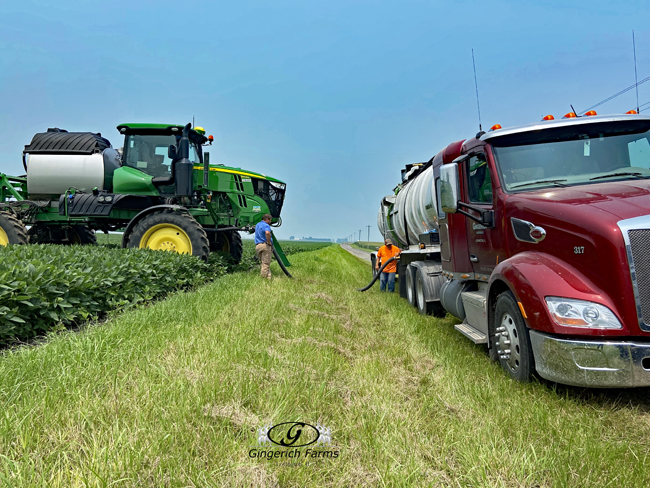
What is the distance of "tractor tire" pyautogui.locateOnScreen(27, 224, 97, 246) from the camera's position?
13.7 meters

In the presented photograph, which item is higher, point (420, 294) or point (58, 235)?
point (58, 235)

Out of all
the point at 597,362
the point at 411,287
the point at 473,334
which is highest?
the point at 597,362

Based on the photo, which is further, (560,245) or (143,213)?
(143,213)

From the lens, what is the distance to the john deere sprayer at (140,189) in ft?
34.8

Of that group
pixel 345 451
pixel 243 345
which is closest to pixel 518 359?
pixel 345 451

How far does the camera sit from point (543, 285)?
3.53 meters

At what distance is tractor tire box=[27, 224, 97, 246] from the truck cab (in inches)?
496

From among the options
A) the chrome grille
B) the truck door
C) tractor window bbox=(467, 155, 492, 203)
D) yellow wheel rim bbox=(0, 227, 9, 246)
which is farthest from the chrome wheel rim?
yellow wheel rim bbox=(0, 227, 9, 246)

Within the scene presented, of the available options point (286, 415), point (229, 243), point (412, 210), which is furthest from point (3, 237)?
point (286, 415)

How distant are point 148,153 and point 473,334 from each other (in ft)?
32.6

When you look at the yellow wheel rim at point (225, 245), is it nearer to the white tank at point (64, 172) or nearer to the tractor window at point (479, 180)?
the white tank at point (64, 172)

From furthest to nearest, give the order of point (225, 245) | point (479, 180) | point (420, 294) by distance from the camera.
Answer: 1. point (225, 245)
2. point (420, 294)
3. point (479, 180)

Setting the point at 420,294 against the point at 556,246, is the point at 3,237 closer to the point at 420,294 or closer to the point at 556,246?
the point at 420,294

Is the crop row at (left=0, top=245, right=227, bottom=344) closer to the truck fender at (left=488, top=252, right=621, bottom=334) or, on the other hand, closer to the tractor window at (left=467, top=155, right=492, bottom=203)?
the truck fender at (left=488, top=252, right=621, bottom=334)
